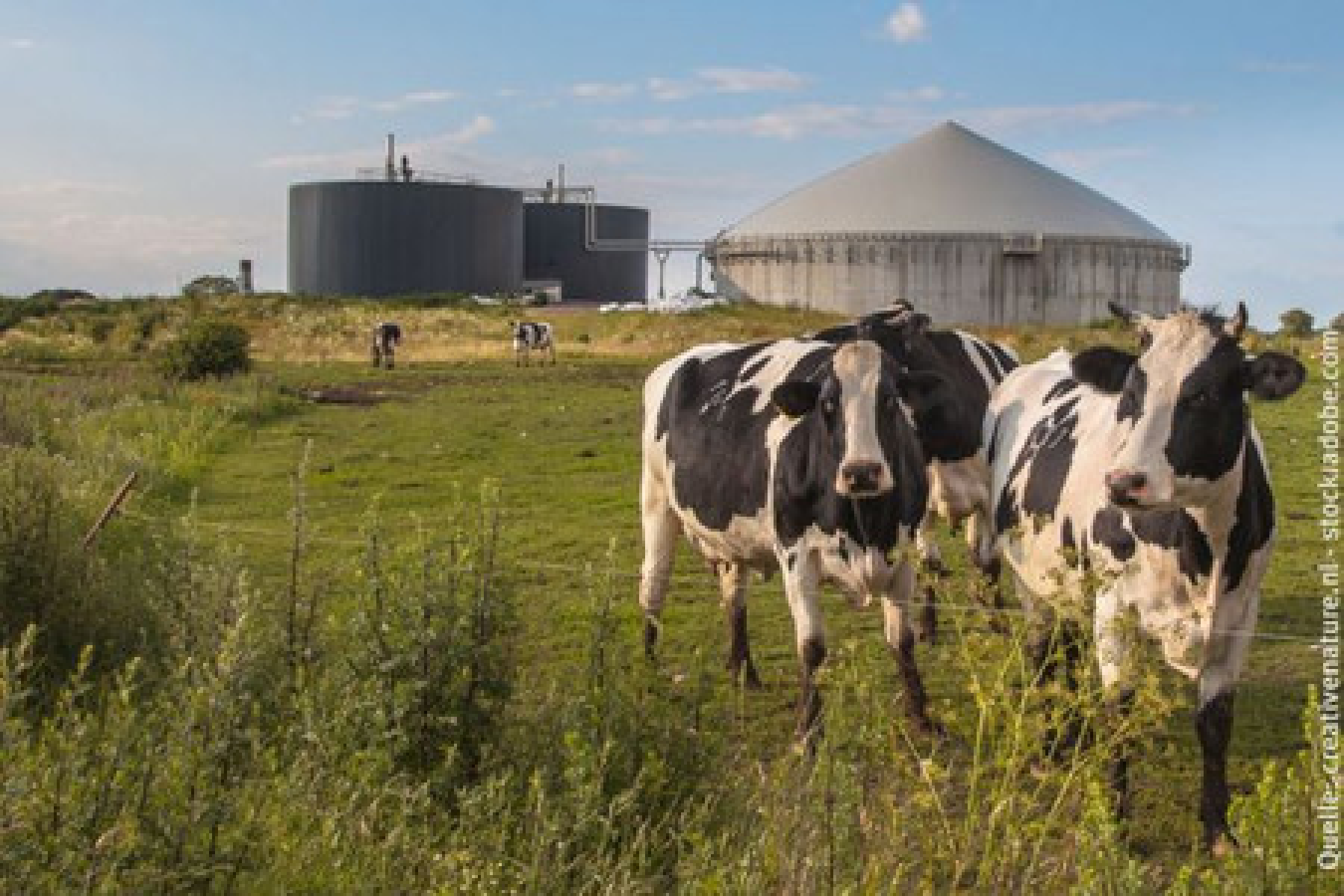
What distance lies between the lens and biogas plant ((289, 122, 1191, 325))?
2419 inches

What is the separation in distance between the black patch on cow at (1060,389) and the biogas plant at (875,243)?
171 ft

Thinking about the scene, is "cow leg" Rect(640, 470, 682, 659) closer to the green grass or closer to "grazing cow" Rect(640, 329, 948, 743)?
the green grass

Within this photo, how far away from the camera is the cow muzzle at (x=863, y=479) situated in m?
6.94

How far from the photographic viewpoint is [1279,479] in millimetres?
15586

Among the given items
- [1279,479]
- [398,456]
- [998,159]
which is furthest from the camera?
[998,159]

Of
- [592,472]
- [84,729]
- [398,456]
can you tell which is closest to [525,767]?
[84,729]

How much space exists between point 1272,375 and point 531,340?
33.7m

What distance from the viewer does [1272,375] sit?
5.74 metres

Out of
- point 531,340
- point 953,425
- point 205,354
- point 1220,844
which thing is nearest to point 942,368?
point 953,425

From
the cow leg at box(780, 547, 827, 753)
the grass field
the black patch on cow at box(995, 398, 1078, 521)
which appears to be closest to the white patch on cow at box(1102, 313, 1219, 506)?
the grass field

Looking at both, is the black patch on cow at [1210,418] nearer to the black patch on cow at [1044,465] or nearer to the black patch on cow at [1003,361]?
the black patch on cow at [1044,465]

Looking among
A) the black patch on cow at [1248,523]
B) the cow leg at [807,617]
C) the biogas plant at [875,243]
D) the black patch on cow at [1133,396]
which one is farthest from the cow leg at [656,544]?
the biogas plant at [875,243]

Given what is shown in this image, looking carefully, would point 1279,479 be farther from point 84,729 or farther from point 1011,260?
point 1011,260

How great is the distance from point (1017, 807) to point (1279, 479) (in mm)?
10939
